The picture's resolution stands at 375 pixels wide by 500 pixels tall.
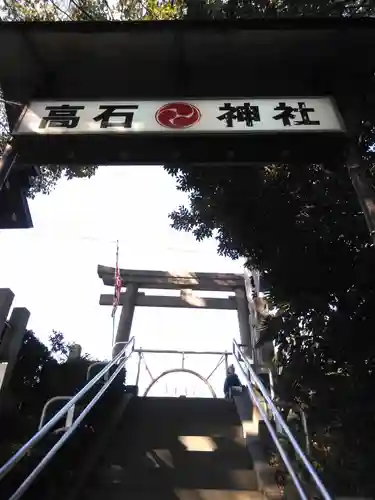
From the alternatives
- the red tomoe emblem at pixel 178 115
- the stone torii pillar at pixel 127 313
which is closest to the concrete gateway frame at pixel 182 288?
the stone torii pillar at pixel 127 313

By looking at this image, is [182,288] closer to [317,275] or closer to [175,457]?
[317,275]

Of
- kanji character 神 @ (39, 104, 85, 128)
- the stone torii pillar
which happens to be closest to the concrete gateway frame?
the stone torii pillar

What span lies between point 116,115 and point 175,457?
9.78 feet

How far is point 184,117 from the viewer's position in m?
2.93

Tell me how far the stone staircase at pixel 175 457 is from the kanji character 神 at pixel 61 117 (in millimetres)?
2679

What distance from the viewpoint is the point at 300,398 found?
176 inches

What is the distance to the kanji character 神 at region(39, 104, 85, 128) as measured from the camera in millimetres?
2926

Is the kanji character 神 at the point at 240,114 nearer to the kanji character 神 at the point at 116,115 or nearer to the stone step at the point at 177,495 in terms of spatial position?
the kanji character 神 at the point at 116,115

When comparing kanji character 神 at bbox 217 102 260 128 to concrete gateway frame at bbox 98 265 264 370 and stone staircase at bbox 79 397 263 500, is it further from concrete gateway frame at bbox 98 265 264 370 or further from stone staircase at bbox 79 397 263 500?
concrete gateway frame at bbox 98 265 264 370

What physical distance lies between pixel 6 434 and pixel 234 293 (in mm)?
6959

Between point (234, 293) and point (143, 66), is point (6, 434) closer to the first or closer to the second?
point (143, 66)

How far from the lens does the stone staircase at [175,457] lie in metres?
Result: 3.15

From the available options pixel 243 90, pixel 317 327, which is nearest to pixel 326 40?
pixel 243 90

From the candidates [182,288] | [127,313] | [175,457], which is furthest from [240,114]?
[182,288]
